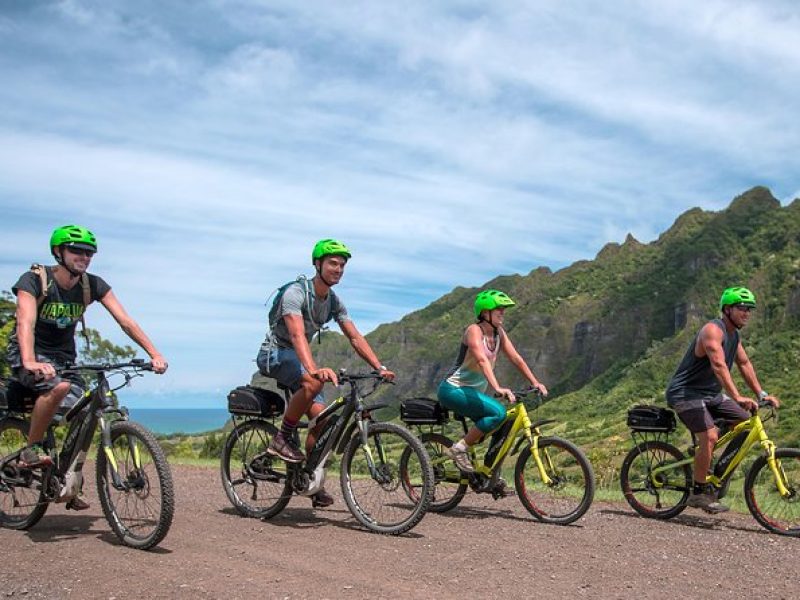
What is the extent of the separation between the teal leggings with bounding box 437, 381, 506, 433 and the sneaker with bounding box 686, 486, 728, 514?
218 cm

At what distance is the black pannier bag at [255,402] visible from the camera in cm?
832

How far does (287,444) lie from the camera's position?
8.07m

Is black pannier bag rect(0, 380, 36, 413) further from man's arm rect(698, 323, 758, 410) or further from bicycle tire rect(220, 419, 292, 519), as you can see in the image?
man's arm rect(698, 323, 758, 410)

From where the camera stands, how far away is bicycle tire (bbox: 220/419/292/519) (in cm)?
823

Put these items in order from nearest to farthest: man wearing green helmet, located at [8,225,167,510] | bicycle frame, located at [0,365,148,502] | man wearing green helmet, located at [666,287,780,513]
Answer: bicycle frame, located at [0,365,148,502] < man wearing green helmet, located at [8,225,167,510] < man wearing green helmet, located at [666,287,780,513]

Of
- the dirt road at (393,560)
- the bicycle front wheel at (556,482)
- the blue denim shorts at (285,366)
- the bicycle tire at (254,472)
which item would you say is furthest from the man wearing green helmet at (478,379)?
the bicycle tire at (254,472)

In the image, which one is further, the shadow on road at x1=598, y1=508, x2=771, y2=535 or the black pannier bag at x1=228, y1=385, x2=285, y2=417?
the shadow on road at x1=598, y1=508, x2=771, y2=535

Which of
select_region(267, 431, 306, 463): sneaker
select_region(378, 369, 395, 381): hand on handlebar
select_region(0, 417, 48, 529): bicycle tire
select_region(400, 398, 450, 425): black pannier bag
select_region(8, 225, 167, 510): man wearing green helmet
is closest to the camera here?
select_region(8, 225, 167, 510): man wearing green helmet

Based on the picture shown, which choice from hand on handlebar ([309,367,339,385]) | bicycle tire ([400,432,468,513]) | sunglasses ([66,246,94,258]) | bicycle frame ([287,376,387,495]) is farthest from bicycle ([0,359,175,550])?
bicycle tire ([400,432,468,513])

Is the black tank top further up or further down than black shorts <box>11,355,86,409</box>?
further up

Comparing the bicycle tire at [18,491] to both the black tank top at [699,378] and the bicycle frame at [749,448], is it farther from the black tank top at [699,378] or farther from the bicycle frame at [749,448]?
the bicycle frame at [749,448]

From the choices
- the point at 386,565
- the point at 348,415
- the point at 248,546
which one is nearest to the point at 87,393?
the point at 248,546

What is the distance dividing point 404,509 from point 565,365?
18174 centimetres

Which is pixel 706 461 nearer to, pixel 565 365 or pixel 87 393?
pixel 87 393
